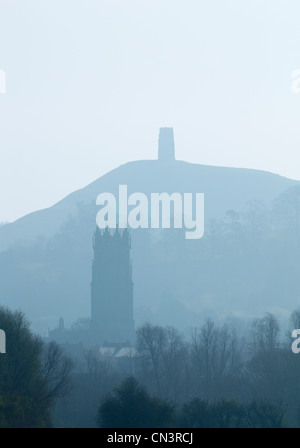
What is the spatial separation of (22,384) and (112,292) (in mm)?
80454

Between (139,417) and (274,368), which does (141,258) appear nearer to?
(274,368)

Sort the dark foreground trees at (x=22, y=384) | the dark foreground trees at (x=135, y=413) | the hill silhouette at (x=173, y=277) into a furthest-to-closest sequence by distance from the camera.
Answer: the hill silhouette at (x=173, y=277), the dark foreground trees at (x=22, y=384), the dark foreground trees at (x=135, y=413)

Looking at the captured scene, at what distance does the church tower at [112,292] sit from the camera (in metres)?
134

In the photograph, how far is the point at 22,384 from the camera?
190 ft

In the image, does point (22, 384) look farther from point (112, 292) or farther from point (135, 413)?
point (112, 292)

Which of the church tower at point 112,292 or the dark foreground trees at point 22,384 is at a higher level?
the church tower at point 112,292

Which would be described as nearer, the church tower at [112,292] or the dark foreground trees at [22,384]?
the dark foreground trees at [22,384]

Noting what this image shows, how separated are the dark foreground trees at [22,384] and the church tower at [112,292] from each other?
68965 mm
